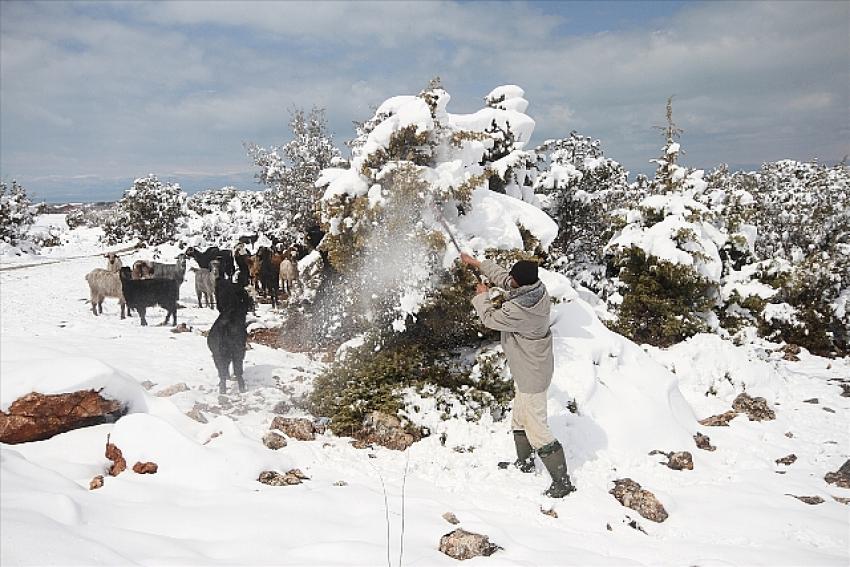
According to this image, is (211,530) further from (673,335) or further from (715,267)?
(715,267)

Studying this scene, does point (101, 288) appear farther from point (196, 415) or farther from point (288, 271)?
point (196, 415)

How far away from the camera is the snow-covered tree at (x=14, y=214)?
2105 cm

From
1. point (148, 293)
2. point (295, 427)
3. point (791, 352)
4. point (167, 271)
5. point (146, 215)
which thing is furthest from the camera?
point (146, 215)

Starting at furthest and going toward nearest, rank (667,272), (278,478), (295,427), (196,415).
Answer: (667,272) → (295,427) → (196,415) → (278,478)

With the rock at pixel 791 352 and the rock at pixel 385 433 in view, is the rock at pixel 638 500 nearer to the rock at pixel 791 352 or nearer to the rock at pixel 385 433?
the rock at pixel 385 433

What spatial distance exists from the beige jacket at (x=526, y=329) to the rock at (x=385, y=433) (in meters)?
1.46

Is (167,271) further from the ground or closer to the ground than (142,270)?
closer to the ground

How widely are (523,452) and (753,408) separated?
12.2 ft

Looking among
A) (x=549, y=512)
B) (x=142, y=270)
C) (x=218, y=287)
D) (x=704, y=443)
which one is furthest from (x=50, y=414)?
(x=142, y=270)

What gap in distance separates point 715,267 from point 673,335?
149 centimetres

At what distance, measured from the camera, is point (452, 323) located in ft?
19.1

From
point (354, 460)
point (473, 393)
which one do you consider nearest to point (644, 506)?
point (473, 393)

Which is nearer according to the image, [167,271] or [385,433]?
[385,433]

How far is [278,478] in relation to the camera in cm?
395
